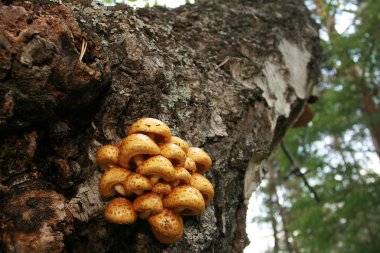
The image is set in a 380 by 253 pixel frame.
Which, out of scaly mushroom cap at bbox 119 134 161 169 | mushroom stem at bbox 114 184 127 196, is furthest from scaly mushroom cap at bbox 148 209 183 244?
scaly mushroom cap at bbox 119 134 161 169

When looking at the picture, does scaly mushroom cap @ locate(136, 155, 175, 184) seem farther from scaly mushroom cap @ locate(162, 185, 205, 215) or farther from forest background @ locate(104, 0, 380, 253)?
forest background @ locate(104, 0, 380, 253)

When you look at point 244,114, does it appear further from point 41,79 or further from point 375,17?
point 375,17

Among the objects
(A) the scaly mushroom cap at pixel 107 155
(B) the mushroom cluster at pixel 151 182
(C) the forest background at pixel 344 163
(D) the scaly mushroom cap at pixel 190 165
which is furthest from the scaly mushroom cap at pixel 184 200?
(C) the forest background at pixel 344 163

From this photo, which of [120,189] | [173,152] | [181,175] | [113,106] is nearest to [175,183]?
[181,175]

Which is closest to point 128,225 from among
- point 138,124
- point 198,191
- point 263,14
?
point 198,191

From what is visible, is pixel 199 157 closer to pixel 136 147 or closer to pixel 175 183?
pixel 175 183
